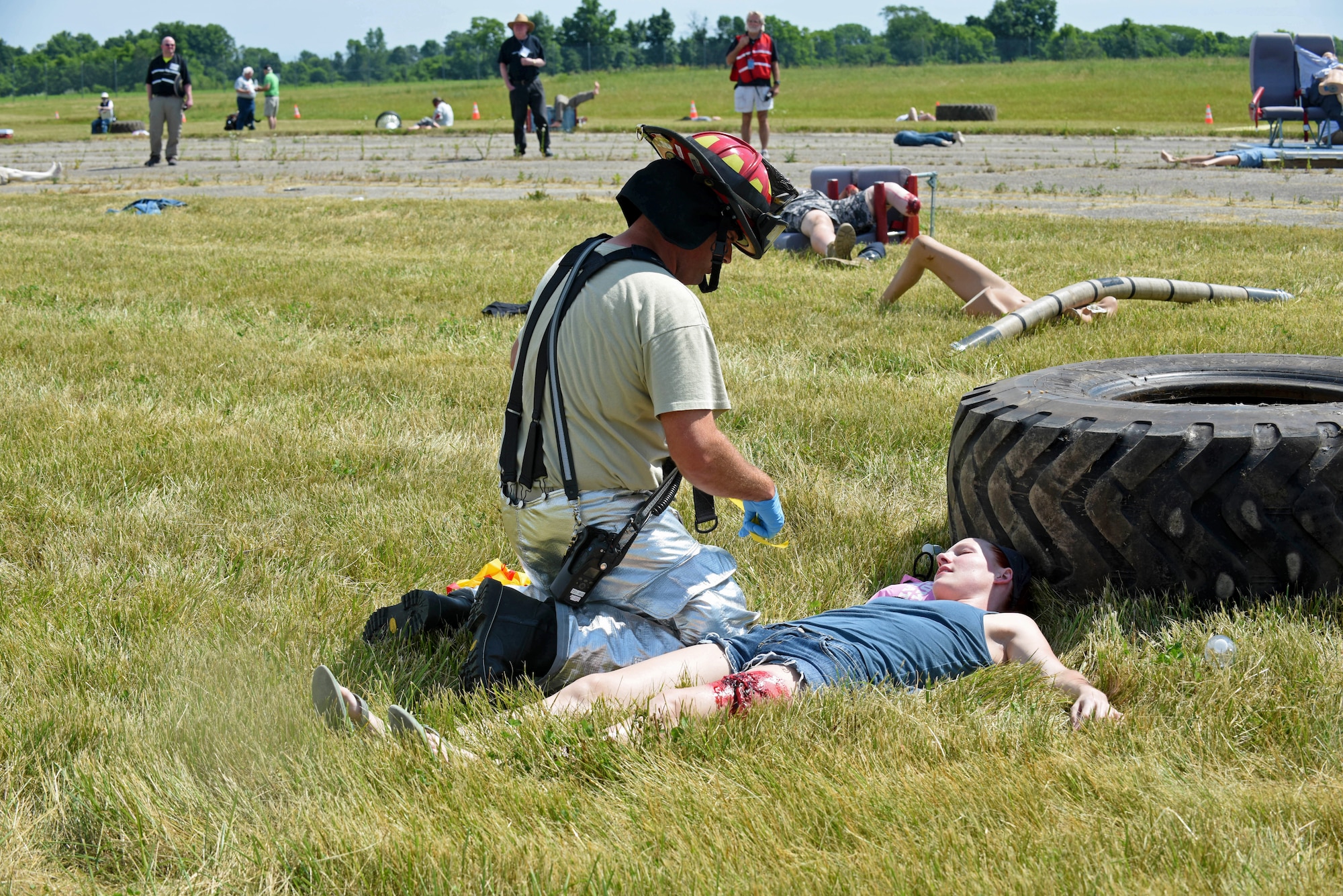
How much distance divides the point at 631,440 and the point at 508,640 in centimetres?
65

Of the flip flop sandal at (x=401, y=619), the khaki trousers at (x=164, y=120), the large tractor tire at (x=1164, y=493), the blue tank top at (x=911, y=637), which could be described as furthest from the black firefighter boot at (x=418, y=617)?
the khaki trousers at (x=164, y=120)

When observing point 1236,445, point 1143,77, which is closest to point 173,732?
point 1236,445

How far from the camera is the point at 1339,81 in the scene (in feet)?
70.2

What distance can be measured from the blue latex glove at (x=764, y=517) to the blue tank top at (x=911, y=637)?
28cm

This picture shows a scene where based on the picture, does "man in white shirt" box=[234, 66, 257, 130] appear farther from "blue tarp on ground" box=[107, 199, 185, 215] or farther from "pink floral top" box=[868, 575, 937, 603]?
"pink floral top" box=[868, 575, 937, 603]

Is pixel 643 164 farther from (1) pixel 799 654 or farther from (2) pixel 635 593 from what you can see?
(1) pixel 799 654

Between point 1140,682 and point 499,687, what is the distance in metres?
1.75

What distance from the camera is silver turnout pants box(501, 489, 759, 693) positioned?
3350mm

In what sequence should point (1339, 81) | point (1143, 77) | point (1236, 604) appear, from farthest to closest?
point (1143, 77)
point (1339, 81)
point (1236, 604)

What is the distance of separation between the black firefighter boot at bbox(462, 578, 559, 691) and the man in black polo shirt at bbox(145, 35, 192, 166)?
22.4m

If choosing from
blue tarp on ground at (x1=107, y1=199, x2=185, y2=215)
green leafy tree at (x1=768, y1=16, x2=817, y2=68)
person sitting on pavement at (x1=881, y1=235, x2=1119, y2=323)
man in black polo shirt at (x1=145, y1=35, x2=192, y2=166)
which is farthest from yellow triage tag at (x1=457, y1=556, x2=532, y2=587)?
green leafy tree at (x1=768, y1=16, x2=817, y2=68)

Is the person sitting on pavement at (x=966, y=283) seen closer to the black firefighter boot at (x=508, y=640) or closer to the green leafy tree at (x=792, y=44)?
the black firefighter boot at (x=508, y=640)

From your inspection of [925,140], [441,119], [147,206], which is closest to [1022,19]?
[441,119]

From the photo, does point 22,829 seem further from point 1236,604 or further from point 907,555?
point 1236,604
